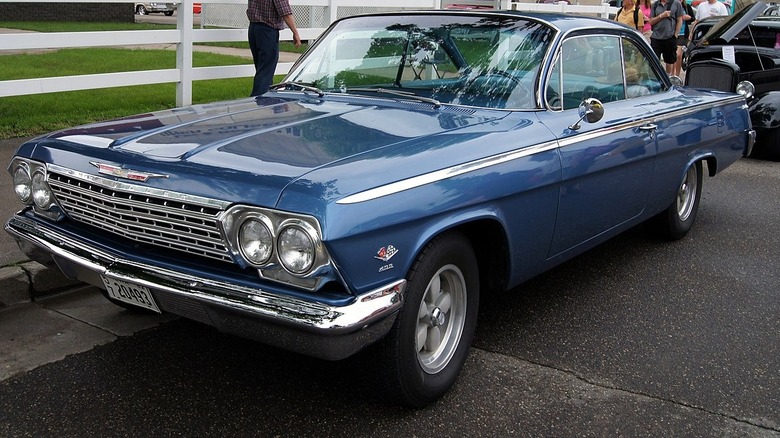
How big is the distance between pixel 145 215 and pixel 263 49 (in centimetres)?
589

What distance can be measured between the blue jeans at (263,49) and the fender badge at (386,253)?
6.00m

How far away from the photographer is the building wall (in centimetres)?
2338

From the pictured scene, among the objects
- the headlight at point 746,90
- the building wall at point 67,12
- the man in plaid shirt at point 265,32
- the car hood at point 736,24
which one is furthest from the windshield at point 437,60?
the building wall at point 67,12

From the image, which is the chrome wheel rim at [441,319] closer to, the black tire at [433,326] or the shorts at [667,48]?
the black tire at [433,326]

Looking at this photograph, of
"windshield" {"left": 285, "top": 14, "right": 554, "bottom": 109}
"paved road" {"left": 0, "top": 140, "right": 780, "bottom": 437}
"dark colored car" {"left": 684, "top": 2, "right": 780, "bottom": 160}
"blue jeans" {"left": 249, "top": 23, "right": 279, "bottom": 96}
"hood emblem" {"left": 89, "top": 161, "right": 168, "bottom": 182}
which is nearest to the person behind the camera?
"hood emblem" {"left": 89, "top": 161, "right": 168, "bottom": 182}

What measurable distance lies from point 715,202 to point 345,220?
5.76 m

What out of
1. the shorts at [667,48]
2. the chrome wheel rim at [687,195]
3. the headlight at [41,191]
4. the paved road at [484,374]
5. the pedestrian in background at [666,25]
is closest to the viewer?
the paved road at [484,374]

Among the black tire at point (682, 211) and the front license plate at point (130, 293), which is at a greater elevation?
the front license plate at point (130, 293)

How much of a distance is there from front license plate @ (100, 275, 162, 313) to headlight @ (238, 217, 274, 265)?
479 millimetres

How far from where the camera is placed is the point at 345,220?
118 inches

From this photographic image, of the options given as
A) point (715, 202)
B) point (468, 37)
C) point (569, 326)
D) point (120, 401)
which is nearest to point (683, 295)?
point (569, 326)

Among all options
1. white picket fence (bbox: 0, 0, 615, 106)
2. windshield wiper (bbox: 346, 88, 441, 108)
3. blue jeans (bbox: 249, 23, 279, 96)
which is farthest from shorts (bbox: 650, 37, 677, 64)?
A: windshield wiper (bbox: 346, 88, 441, 108)

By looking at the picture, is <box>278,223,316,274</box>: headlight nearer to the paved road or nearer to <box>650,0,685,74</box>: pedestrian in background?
the paved road

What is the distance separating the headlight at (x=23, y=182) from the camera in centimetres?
391
